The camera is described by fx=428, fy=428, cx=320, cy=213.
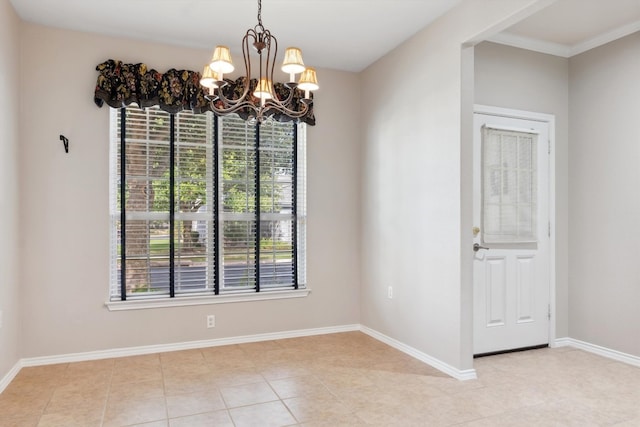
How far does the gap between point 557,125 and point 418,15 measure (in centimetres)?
179

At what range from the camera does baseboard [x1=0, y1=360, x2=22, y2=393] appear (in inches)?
118

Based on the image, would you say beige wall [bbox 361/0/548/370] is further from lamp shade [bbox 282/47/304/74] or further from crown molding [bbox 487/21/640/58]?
lamp shade [bbox 282/47/304/74]

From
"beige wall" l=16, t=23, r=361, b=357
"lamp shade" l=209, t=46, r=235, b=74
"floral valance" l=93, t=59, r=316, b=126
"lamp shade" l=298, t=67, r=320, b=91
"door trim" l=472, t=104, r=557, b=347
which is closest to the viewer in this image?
"lamp shade" l=209, t=46, r=235, b=74

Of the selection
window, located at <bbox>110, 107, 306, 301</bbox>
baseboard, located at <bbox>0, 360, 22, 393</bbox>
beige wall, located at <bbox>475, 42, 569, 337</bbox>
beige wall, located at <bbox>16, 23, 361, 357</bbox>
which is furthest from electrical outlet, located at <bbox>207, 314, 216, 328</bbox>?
beige wall, located at <bbox>475, 42, 569, 337</bbox>

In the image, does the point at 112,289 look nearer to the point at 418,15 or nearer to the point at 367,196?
the point at 367,196

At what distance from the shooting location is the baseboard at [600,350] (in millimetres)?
3516

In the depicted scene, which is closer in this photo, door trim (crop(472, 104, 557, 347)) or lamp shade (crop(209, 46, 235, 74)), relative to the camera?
lamp shade (crop(209, 46, 235, 74))

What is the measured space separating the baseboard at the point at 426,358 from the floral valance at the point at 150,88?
2454 millimetres

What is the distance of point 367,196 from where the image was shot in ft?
15.0

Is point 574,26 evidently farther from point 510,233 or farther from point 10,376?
point 10,376

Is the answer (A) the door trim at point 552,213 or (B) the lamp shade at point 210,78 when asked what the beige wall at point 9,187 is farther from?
(A) the door trim at point 552,213

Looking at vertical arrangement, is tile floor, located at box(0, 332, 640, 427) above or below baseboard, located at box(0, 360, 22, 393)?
below

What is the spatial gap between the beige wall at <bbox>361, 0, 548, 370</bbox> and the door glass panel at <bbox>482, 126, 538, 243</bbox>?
1.93 feet

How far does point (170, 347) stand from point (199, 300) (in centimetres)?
48
